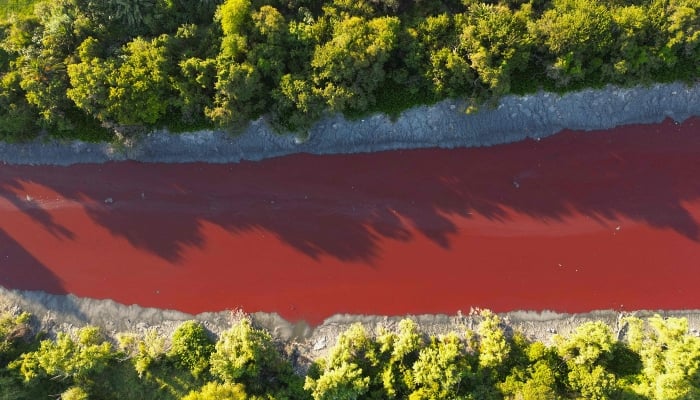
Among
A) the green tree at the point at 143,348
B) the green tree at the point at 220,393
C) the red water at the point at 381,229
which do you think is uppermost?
the red water at the point at 381,229

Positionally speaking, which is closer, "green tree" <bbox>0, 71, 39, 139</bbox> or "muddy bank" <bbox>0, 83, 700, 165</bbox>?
"green tree" <bbox>0, 71, 39, 139</bbox>

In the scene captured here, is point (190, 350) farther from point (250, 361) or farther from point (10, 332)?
point (10, 332)

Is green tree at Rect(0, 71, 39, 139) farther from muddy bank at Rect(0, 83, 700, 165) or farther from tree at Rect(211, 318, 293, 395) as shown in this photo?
tree at Rect(211, 318, 293, 395)

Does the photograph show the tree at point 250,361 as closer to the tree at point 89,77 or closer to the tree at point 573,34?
the tree at point 89,77

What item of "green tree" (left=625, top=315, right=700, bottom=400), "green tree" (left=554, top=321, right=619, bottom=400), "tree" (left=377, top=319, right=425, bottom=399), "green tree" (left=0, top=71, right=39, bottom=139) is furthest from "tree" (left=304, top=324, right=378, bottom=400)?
"green tree" (left=0, top=71, right=39, bottom=139)

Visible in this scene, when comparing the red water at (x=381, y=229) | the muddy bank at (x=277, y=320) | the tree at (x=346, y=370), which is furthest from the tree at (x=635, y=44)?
the tree at (x=346, y=370)

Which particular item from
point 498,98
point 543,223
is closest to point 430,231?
point 543,223
